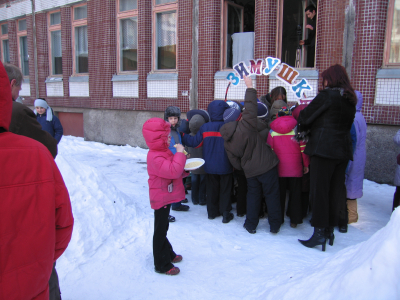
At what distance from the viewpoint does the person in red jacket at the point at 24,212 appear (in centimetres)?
123

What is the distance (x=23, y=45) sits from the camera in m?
14.1

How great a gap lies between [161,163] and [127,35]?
846 cm

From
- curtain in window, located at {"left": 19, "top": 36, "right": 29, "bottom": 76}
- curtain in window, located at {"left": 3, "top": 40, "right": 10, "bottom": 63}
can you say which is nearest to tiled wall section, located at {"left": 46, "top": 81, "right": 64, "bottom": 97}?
curtain in window, located at {"left": 19, "top": 36, "right": 29, "bottom": 76}

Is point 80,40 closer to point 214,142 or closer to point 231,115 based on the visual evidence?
point 214,142

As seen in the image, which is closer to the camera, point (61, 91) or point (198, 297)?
point (198, 297)

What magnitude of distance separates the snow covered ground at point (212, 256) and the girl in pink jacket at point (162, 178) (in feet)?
0.68

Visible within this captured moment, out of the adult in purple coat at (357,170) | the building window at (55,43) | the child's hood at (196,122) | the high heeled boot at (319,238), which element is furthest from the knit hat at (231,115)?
the building window at (55,43)

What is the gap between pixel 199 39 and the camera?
8.24 meters

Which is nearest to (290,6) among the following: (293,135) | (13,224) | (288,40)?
(288,40)

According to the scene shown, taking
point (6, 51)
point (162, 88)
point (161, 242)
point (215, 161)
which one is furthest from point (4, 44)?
point (161, 242)

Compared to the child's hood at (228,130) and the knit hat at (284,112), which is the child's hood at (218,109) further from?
the knit hat at (284,112)

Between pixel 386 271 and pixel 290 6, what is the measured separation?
23.5ft

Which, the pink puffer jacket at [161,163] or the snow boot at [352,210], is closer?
the pink puffer jacket at [161,163]

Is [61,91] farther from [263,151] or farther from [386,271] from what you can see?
[386,271]
